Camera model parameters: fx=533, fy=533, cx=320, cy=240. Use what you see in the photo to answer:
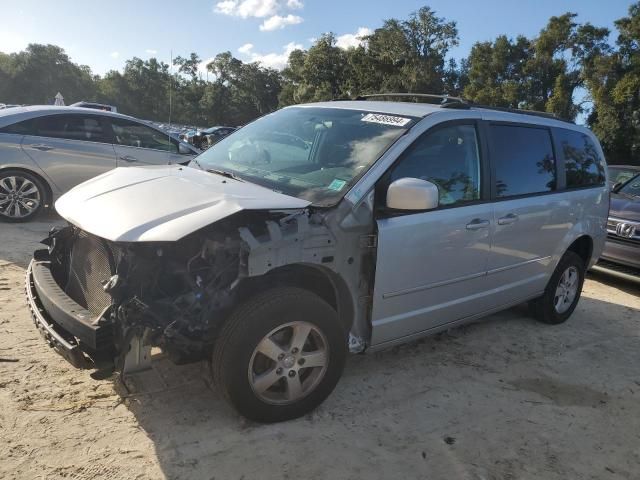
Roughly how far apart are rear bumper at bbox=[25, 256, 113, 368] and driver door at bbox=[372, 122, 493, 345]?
1.56 metres

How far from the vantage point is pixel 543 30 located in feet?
122

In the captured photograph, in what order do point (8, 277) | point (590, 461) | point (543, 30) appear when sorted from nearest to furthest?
point (590, 461), point (8, 277), point (543, 30)

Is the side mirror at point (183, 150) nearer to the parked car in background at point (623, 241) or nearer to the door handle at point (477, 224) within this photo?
the door handle at point (477, 224)

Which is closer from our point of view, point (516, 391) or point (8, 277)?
point (516, 391)

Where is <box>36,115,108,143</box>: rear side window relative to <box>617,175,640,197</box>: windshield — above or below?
above

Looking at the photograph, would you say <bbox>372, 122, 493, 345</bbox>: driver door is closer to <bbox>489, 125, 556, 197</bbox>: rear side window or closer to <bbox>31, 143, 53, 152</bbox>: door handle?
<bbox>489, 125, 556, 197</bbox>: rear side window

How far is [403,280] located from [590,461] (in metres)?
1.46

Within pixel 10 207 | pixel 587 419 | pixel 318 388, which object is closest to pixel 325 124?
pixel 318 388

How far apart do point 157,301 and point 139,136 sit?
20.3ft

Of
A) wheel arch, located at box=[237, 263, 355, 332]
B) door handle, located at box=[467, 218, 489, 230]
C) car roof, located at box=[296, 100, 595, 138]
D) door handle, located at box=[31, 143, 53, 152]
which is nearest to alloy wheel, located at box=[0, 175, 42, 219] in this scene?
door handle, located at box=[31, 143, 53, 152]

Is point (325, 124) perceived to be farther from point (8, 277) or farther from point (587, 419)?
point (8, 277)

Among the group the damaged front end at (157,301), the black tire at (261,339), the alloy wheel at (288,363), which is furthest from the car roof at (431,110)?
the alloy wheel at (288,363)

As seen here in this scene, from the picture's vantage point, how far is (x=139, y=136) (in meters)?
8.21

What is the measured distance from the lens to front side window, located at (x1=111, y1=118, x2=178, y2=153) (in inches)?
316
